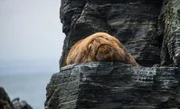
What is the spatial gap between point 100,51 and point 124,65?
0.84 m

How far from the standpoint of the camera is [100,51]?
12.2 metres

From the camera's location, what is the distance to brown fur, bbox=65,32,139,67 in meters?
12.0

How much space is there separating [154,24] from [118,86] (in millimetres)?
6699

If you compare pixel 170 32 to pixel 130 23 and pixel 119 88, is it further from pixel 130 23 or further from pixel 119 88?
pixel 119 88

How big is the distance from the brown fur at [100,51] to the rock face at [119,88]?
1.22 ft

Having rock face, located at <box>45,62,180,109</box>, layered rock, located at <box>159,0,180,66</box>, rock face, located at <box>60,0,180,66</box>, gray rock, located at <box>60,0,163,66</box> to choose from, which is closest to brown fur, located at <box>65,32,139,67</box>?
rock face, located at <box>45,62,180,109</box>

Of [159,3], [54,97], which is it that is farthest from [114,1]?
[54,97]

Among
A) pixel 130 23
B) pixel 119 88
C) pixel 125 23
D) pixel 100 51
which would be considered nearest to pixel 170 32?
pixel 130 23

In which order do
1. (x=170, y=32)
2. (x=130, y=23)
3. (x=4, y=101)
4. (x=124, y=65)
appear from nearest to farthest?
(x=124, y=65) < (x=170, y=32) < (x=130, y=23) < (x=4, y=101)

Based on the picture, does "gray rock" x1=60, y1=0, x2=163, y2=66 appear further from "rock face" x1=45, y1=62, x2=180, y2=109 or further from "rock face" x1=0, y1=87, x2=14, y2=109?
"rock face" x1=0, y1=87, x2=14, y2=109

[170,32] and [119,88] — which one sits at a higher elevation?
[170,32]

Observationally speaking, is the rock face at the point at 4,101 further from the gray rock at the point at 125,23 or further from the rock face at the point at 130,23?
the gray rock at the point at 125,23

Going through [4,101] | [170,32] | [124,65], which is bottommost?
[4,101]

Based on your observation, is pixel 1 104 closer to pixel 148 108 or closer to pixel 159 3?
pixel 159 3
